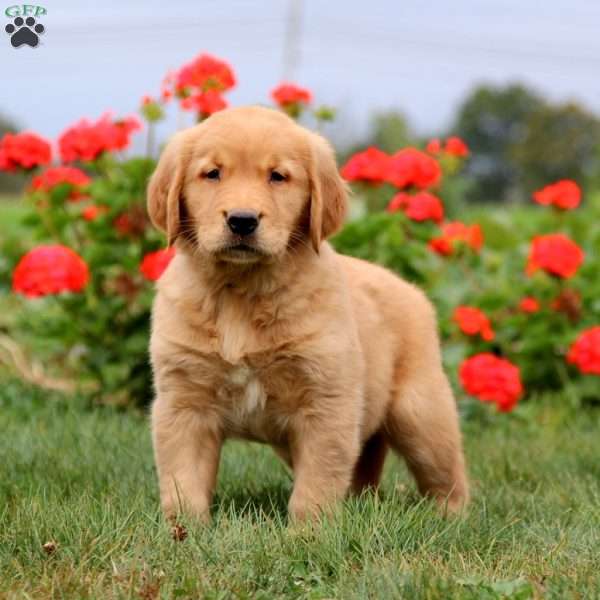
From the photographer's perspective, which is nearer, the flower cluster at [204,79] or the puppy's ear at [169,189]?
the puppy's ear at [169,189]

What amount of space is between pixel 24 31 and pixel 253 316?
2.04m

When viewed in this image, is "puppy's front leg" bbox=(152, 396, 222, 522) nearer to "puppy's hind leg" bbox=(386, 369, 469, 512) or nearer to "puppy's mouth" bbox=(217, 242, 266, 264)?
"puppy's mouth" bbox=(217, 242, 266, 264)

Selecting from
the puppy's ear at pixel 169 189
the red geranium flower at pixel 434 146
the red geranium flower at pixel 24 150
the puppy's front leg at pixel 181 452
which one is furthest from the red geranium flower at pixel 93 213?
the puppy's front leg at pixel 181 452

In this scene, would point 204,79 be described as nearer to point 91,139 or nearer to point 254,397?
point 91,139

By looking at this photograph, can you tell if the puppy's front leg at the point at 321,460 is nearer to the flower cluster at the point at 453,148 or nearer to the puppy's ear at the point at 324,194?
the puppy's ear at the point at 324,194

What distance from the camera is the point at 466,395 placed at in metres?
5.83

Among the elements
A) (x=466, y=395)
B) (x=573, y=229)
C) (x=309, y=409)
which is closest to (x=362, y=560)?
(x=309, y=409)

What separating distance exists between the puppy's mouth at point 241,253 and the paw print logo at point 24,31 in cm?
187

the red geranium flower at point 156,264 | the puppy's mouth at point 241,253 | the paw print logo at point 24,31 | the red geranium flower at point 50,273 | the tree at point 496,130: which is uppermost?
the paw print logo at point 24,31

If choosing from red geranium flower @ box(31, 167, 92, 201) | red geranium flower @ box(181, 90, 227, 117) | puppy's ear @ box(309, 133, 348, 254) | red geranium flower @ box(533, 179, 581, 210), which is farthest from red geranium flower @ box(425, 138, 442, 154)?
puppy's ear @ box(309, 133, 348, 254)

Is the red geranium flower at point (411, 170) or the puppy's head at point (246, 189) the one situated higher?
the puppy's head at point (246, 189)

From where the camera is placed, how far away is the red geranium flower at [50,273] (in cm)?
512

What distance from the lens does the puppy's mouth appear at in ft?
10.4

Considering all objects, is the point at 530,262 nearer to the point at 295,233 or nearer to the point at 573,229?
the point at 573,229
